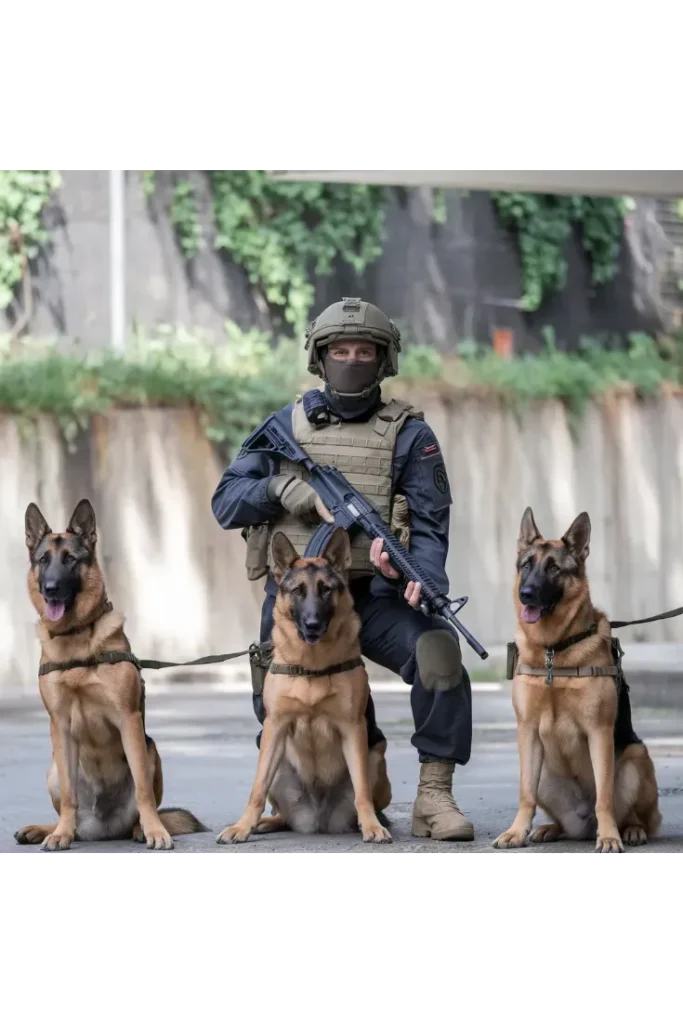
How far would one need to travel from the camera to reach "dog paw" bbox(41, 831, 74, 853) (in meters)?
4.63

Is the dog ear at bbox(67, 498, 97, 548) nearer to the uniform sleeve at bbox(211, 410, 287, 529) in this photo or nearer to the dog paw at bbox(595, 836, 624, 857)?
the uniform sleeve at bbox(211, 410, 287, 529)

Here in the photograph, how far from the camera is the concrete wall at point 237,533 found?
10.6m

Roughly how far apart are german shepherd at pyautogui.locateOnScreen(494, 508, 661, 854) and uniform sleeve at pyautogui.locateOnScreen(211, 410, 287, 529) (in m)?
0.88

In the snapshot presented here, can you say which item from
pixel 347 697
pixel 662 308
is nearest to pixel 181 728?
pixel 347 697

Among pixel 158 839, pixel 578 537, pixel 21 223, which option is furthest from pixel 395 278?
pixel 158 839

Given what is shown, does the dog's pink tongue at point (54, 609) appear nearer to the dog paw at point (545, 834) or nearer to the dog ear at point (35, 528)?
the dog ear at point (35, 528)

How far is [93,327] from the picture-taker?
1134 centimetres

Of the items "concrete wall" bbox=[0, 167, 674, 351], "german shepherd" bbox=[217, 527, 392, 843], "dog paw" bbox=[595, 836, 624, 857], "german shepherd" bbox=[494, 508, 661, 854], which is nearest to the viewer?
"dog paw" bbox=[595, 836, 624, 857]

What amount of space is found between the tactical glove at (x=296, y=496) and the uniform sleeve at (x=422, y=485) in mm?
310

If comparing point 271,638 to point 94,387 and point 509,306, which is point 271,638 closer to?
point 94,387

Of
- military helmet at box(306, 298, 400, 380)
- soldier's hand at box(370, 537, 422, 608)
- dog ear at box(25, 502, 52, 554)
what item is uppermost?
military helmet at box(306, 298, 400, 380)

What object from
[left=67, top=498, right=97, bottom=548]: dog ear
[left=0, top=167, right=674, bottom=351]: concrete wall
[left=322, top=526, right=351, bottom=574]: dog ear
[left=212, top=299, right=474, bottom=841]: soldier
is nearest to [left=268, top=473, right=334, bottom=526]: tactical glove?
[left=212, top=299, right=474, bottom=841]: soldier

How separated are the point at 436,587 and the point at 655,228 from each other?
29.1 ft

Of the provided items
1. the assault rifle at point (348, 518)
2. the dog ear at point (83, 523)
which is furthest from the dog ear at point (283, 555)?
the dog ear at point (83, 523)
